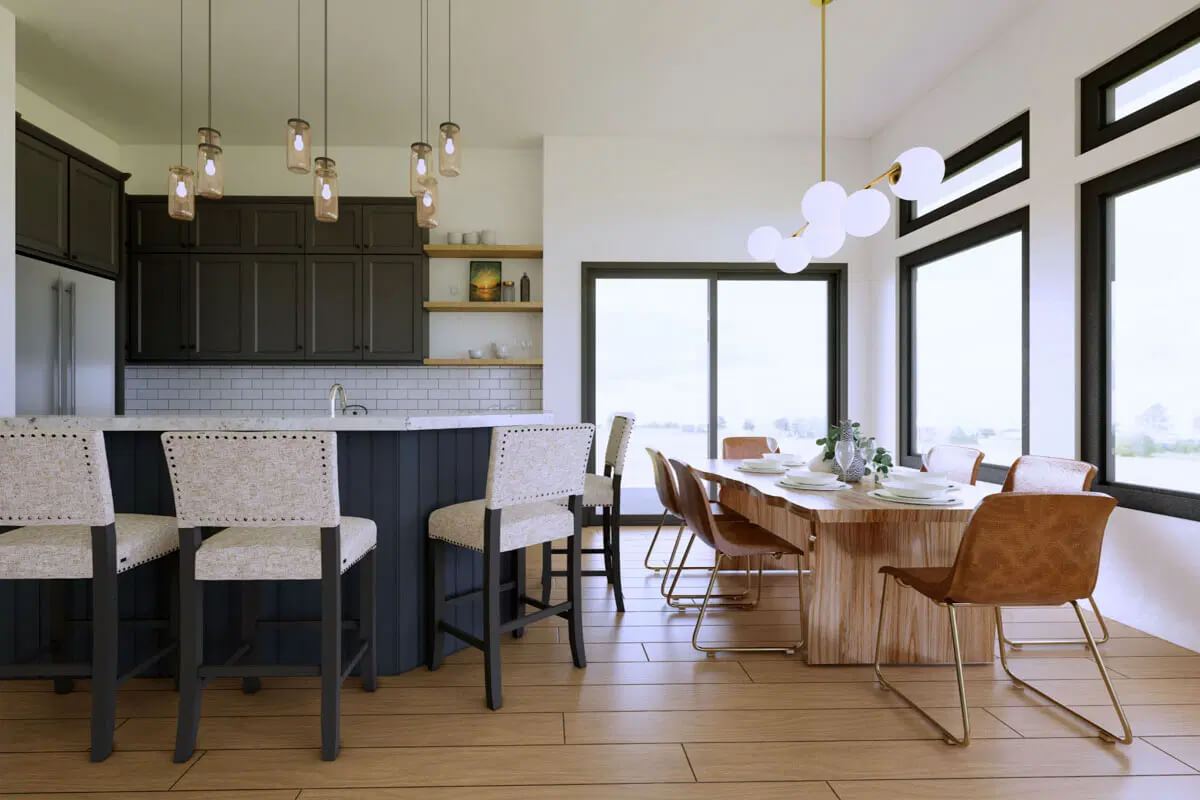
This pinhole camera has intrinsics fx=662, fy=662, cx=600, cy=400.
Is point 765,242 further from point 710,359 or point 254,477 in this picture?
point 254,477

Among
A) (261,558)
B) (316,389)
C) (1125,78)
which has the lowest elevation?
(261,558)

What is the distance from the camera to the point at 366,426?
2.29 meters

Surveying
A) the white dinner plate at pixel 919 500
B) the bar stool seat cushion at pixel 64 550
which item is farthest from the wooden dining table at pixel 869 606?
the bar stool seat cushion at pixel 64 550

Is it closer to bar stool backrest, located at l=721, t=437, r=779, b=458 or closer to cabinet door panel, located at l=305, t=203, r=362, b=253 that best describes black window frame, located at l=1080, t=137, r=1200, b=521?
bar stool backrest, located at l=721, t=437, r=779, b=458

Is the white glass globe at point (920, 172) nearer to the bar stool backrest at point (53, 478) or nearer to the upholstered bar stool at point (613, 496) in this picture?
the upholstered bar stool at point (613, 496)

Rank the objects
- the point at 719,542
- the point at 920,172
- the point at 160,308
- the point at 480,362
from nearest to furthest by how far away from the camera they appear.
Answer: the point at 920,172, the point at 719,542, the point at 160,308, the point at 480,362

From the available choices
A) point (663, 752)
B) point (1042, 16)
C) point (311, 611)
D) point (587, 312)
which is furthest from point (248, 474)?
point (1042, 16)

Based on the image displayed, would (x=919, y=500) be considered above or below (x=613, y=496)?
above

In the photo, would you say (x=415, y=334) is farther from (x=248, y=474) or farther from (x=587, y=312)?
(x=248, y=474)

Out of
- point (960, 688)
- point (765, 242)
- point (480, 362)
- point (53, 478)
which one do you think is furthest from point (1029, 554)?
point (480, 362)

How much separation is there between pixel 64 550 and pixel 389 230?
3.60m

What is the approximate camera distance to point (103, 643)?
1.90 m

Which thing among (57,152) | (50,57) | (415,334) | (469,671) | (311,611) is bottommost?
(469,671)

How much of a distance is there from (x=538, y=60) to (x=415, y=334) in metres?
2.15
